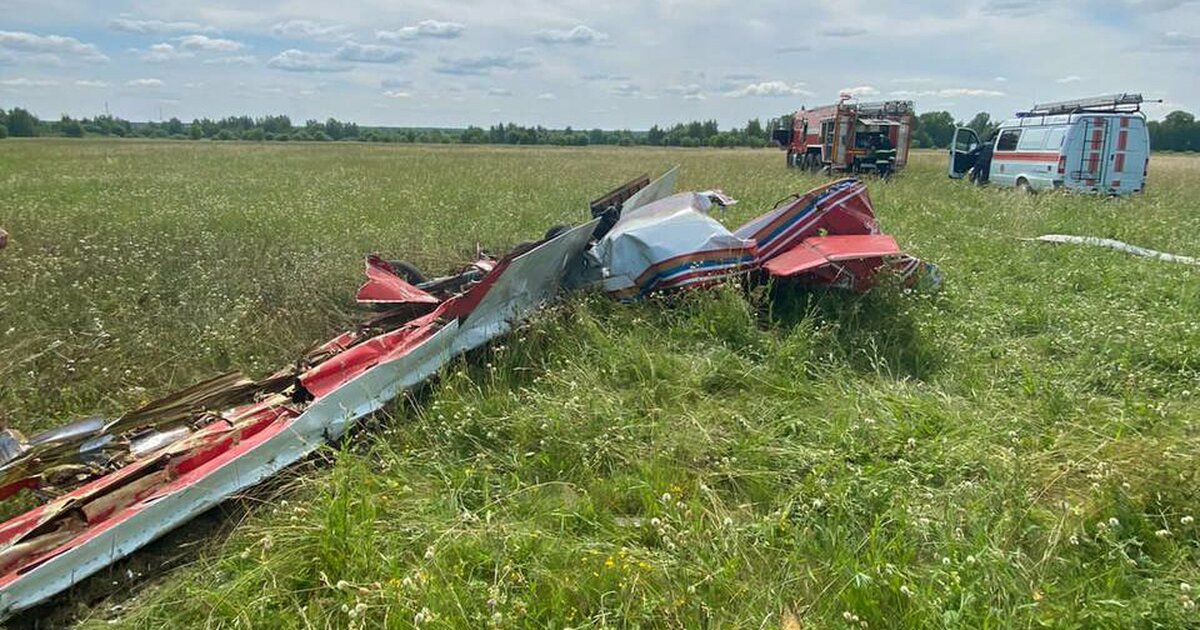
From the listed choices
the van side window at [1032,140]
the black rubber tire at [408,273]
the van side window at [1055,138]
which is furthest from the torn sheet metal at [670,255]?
the van side window at [1032,140]

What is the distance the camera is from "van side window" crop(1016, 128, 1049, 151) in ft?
48.1

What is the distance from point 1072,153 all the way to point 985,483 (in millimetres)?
13986

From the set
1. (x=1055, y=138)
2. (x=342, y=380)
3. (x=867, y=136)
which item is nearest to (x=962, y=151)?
(x=867, y=136)

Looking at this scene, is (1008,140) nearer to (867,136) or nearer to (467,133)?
(867,136)

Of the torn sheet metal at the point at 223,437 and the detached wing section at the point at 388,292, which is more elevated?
the detached wing section at the point at 388,292

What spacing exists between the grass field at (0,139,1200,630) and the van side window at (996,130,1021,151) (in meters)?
10.8

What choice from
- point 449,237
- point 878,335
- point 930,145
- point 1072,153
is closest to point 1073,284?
point 878,335

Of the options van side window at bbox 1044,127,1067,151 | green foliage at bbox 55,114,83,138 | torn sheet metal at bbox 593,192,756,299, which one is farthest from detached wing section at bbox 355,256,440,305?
green foliage at bbox 55,114,83,138

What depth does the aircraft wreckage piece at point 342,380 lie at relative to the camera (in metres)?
2.47

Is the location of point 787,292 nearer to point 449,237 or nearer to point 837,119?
point 449,237

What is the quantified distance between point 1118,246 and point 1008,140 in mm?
10043

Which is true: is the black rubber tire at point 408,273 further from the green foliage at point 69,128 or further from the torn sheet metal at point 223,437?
the green foliage at point 69,128

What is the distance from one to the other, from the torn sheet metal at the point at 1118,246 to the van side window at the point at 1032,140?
7884 millimetres

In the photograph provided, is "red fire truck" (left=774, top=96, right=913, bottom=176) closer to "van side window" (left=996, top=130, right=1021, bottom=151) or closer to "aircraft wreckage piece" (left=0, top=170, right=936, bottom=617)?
"van side window" (left=996, top=130, right=1021, bottom=151)
